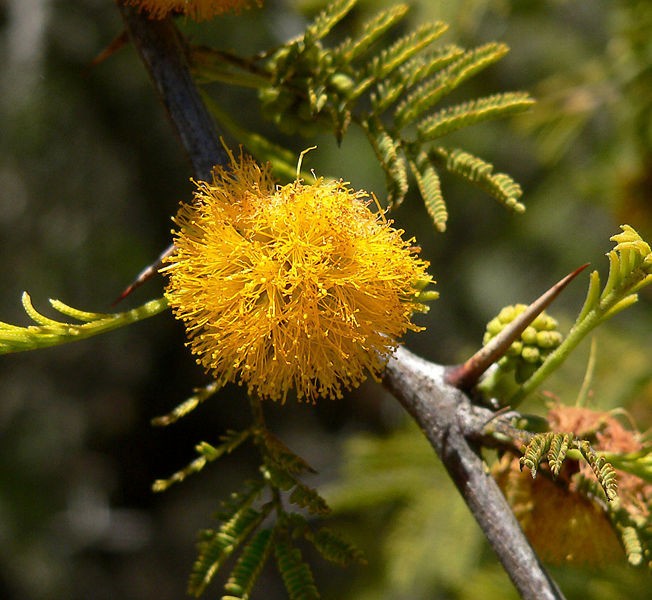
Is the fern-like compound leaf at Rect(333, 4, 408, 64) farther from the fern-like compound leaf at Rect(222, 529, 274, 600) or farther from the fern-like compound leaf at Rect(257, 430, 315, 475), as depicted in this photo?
the fern-like compound leaf at Rect(222, 529, 274, 600)

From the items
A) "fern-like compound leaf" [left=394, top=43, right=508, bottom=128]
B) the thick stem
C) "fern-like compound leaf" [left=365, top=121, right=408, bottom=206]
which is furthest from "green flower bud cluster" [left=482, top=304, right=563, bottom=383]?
the thick stem

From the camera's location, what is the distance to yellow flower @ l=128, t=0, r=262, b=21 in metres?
1.80

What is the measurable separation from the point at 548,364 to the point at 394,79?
32.0 inches

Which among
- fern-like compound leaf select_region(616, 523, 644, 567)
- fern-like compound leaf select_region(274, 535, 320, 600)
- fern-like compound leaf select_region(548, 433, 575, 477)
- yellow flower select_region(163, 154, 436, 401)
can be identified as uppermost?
yellow flower select_region(163, 154, 436, 401)

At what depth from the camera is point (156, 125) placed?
6770 millimetres

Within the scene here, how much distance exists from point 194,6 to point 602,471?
1.33 metres

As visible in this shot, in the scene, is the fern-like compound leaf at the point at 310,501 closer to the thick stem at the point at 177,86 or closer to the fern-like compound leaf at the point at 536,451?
the fern-like compound leaf at the point at 536,451

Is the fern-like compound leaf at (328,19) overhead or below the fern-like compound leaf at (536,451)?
overhead

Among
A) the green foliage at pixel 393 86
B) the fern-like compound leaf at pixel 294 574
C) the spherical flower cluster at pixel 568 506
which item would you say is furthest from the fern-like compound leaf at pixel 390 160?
the fern-like compound leaf at pixel 294 574

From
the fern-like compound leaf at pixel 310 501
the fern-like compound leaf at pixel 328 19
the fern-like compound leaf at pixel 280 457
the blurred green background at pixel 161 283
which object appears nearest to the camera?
the fern-like compound leaf at pixel 310 501

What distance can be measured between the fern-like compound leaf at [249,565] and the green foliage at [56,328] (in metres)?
0.62

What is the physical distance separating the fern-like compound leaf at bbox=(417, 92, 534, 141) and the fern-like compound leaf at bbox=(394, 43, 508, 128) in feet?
0.15

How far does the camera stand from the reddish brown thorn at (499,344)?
1691mm

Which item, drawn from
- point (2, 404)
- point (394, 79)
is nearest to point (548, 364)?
point (394, 79)
